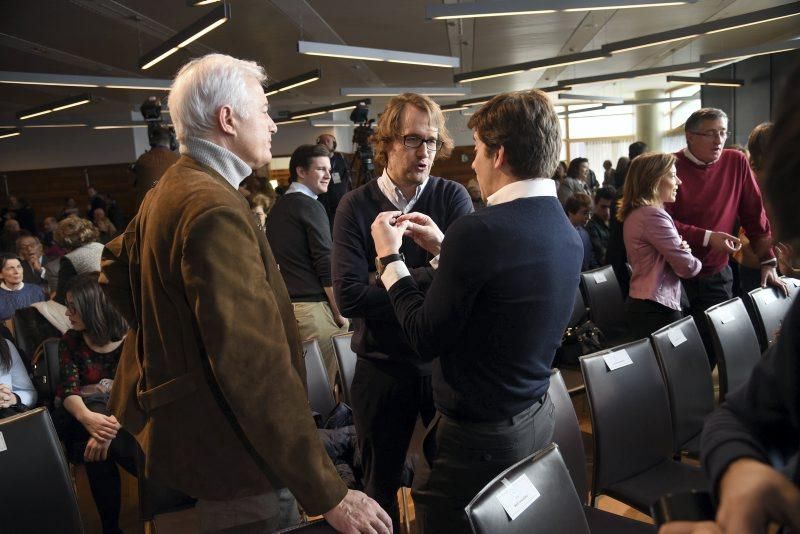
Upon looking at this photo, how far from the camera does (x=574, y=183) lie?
626 cm

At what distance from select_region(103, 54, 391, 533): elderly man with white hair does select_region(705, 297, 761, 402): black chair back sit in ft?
5.86

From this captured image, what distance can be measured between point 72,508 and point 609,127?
1907 centimetres

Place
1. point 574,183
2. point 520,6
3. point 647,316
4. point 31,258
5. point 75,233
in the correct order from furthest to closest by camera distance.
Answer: point 574,183 → point 31,258 → point 520,6 → point 75,233 → point 647,316

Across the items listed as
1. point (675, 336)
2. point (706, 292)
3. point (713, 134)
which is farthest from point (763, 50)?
point (675, 336)

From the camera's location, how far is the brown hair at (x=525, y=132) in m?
1.30

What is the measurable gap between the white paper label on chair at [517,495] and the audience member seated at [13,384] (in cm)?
225

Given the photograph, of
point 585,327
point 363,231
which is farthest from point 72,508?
point 585,327

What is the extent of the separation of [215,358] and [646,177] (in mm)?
2250

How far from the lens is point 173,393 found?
1.10m

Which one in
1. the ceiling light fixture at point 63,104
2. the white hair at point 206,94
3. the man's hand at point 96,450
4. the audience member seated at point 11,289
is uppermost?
the ceiling light fixture at point 63,104

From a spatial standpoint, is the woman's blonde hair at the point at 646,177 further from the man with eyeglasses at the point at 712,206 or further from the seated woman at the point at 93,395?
the seated woman at the point at 93,395

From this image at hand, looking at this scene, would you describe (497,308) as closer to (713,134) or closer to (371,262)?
(371,262)

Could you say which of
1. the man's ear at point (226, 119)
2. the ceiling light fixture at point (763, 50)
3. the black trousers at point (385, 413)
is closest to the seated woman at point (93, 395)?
the black trousers at point (385, 413)

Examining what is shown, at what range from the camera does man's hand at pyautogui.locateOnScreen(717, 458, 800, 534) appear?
568mm
